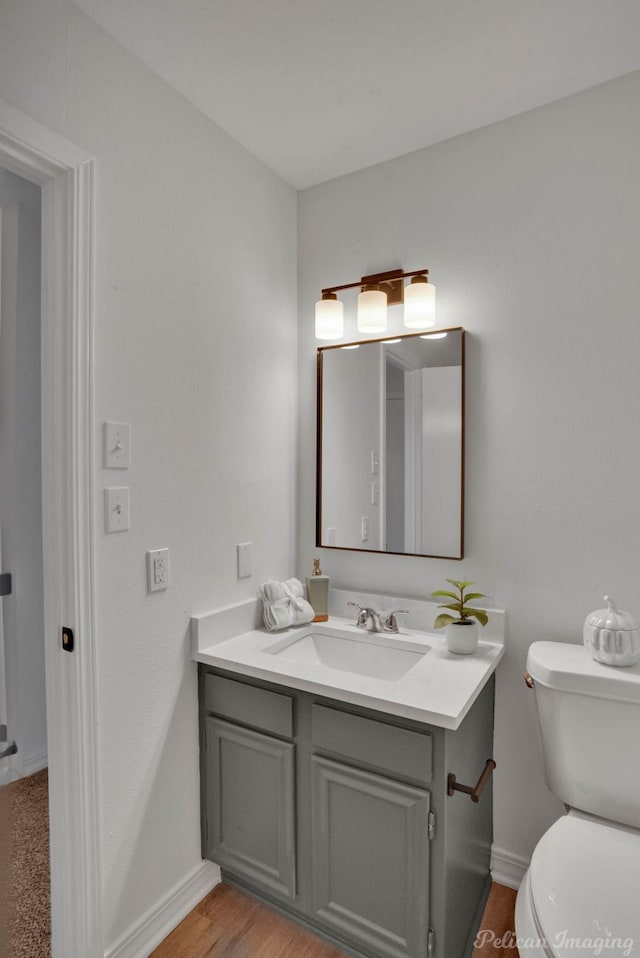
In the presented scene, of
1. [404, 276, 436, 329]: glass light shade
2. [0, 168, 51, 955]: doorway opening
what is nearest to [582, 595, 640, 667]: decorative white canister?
[404, 276, 436, 329]: glass light shade

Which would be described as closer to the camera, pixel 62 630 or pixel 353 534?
pixel 62 630

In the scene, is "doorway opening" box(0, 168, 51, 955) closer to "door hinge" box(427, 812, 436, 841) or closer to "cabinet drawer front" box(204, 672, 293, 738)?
"cabinet drawer front" box(204, 672, 293, 738)

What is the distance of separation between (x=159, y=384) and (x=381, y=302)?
2.67ft

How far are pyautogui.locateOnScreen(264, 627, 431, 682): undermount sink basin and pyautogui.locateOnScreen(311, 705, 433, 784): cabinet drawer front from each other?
10.6 inches

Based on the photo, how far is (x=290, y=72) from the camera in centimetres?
150

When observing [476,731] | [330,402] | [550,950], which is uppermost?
[330,402]

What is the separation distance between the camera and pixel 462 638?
1.60 metres

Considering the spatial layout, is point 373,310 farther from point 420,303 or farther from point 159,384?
point 159,384

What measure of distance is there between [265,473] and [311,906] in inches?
51.8

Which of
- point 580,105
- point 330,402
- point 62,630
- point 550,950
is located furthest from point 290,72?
point 550,950

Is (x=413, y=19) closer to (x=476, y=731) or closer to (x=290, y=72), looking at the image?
(x=290, y=72)

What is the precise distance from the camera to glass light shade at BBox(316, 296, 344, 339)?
193 cm

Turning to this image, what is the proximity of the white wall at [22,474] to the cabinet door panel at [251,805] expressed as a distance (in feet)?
3.02

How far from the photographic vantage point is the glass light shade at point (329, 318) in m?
1.93
